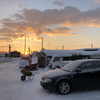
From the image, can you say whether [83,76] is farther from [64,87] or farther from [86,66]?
Answer: [64,87]

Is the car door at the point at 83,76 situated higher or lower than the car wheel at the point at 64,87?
higher

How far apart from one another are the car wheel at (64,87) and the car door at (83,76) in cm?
29

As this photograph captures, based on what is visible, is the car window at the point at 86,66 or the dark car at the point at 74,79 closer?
the dark car at the point at 74,79

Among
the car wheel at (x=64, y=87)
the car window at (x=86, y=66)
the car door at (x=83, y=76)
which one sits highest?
the car window at (x=86, y=66)

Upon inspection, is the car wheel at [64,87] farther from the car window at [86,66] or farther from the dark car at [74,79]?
the car window at [86,66]

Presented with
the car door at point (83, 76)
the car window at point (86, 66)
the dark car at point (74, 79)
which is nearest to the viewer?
the dark car at point (74, 79)

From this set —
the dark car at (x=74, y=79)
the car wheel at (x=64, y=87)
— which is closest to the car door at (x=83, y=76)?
the dark car at (x=74, y=79)

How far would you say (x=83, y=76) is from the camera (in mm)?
5949

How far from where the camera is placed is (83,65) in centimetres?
621

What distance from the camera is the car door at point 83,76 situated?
5.86m

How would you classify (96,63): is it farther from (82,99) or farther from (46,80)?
(46,80)

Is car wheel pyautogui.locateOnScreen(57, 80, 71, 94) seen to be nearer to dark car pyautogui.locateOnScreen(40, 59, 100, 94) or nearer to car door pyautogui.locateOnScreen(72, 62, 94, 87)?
dark car pyautogui.locateOnScreen(40, 59, 100, 94)

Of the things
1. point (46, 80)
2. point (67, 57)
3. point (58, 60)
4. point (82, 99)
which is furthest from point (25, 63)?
point (82, 99)

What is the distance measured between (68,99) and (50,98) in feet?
2.47
